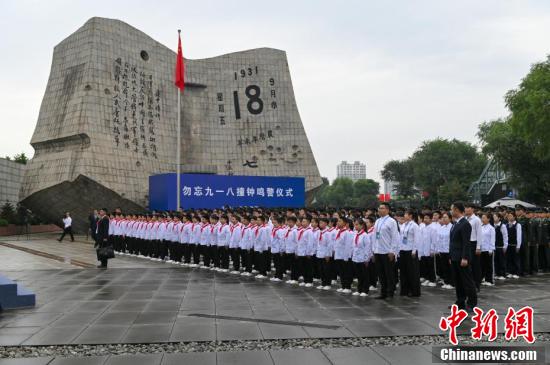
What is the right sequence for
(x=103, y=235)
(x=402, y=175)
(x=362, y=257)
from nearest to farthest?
(x=362, y=257) < (x=103, y=235) < (x=402, y=175)

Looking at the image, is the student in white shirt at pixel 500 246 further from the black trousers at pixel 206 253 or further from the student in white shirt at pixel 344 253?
the black trousers at pixel 206 253

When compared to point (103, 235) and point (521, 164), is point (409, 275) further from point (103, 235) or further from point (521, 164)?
point (521, 164)

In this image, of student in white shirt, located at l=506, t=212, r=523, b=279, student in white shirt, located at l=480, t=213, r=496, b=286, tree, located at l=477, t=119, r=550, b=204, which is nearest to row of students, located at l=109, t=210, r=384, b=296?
student in white shirt, located at l=480, t=213, r=496, b=286

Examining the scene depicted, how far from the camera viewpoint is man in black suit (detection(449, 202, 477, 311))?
8.02m

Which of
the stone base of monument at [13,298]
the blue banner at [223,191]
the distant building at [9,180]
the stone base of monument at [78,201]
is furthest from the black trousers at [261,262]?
the distant building at [9,180]

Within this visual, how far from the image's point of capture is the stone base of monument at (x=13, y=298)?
27.6ft

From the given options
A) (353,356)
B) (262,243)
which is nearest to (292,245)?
(262,243)

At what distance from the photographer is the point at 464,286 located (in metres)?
8.07

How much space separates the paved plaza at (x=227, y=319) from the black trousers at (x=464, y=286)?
35cm

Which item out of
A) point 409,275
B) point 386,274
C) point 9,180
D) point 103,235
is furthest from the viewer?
point 9,180

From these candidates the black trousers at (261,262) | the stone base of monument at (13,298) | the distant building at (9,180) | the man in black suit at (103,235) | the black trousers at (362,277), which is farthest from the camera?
the distant building at (9,180)

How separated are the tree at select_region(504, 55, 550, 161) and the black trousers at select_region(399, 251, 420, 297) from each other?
2066 cm

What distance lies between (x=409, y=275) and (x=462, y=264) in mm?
2100

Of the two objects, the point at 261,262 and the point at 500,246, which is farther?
the point at 261,262
